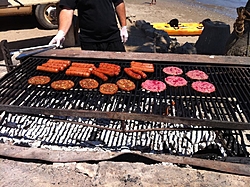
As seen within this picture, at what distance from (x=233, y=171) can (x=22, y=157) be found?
187cm

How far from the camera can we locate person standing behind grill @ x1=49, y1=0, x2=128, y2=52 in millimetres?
4102

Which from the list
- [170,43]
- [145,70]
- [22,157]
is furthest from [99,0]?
[170,43]

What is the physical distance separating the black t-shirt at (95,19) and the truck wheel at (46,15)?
554cm

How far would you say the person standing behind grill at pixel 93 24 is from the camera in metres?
4.10

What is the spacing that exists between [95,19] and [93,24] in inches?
3.2

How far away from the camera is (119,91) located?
3295mm

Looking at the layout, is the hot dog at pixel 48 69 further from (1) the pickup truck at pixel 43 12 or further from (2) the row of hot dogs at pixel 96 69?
(1) the pickup truck at pixel 43 12

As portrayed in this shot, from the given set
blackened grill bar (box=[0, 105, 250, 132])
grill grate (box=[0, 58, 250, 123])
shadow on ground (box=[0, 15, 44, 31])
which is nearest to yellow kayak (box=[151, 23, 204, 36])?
shadow on ground (box=[0, 15, 44, 31])

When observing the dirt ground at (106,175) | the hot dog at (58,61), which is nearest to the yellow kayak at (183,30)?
the hot dog at (58,61)

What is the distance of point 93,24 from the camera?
4230 mm

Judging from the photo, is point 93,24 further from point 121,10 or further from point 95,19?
point 121,10

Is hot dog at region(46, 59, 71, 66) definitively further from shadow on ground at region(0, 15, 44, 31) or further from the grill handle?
shadow on ground at region(0, 15, 44, 31)

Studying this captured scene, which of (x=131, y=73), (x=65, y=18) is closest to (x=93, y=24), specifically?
(x=65, y=18)

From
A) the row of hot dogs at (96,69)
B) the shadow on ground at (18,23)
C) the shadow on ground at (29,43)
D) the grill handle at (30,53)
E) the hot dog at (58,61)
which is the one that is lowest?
the shadow on ground at (29,43)
